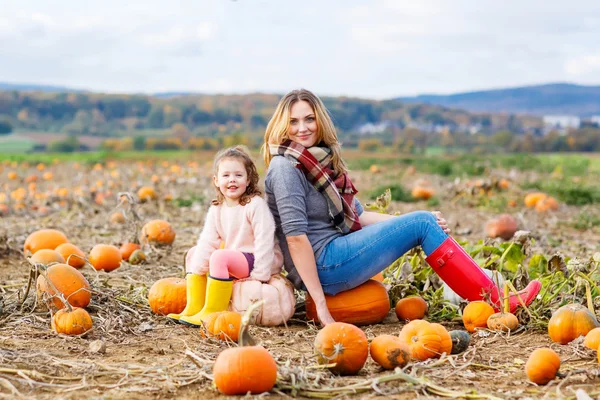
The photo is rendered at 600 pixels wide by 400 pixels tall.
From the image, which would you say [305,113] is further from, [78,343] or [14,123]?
[14,123]

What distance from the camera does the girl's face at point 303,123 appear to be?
14.9 feet

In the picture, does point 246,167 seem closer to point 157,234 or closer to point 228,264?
point 228,264

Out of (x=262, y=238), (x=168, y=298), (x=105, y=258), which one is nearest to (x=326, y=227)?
(x=262, y=238)

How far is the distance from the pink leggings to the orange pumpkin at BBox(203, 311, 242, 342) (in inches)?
13.2

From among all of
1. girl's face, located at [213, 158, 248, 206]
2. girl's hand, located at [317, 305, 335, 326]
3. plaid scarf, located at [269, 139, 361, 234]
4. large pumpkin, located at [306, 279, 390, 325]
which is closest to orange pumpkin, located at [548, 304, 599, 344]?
large pumpkin, located at [306, 279, 390, 325]

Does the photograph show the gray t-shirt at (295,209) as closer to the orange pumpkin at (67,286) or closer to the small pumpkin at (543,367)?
the orange pumpkin at (67,286)

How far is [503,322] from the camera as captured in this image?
13.7 feet

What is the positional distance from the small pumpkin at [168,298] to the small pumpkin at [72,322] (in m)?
0.63

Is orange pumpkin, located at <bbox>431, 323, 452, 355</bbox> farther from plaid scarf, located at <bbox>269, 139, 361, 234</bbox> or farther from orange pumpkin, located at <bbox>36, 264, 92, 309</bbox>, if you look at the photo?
orange pumpkin, located at <bbox>36, 264, 92, 309</bbox>

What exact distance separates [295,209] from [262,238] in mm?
273

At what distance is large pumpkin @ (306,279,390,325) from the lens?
179 inches

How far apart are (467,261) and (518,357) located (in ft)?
2.75

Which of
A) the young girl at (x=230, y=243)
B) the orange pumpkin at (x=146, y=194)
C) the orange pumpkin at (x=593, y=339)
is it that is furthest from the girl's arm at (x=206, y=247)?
the orange pumpkin at (x=146, y=194)

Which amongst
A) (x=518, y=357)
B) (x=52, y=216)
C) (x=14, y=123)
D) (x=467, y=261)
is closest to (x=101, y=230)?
(x=52, y=216)
